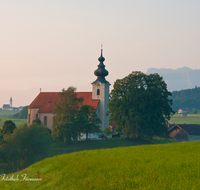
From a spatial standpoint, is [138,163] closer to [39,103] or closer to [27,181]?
[27,181]

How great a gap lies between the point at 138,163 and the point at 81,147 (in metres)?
37.5

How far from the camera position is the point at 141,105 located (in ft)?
160

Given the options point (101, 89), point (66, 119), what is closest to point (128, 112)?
point (66, 119)

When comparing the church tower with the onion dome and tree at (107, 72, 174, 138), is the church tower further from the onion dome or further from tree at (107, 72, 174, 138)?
tree at (107, 72, 174, 138)

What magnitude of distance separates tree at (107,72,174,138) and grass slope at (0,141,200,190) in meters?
32.5

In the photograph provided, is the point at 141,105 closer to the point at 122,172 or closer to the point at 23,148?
the point at 23,148

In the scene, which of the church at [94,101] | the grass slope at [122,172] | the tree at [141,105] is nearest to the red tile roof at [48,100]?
the church at [94,101]

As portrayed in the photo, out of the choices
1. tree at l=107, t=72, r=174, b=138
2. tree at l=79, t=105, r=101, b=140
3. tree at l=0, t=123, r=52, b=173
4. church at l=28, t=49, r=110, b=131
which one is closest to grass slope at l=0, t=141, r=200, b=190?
tree at l=0, t=123, r=52, b=173

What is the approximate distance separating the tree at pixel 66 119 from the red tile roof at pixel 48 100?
13.4 m

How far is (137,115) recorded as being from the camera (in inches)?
1921

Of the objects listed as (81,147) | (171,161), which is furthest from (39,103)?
(171,161)

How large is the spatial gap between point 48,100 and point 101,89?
14930 mm

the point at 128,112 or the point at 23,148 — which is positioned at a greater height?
the point at 128,112

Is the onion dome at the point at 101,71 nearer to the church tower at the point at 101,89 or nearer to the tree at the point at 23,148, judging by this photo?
the church tower at the point at 101,89
